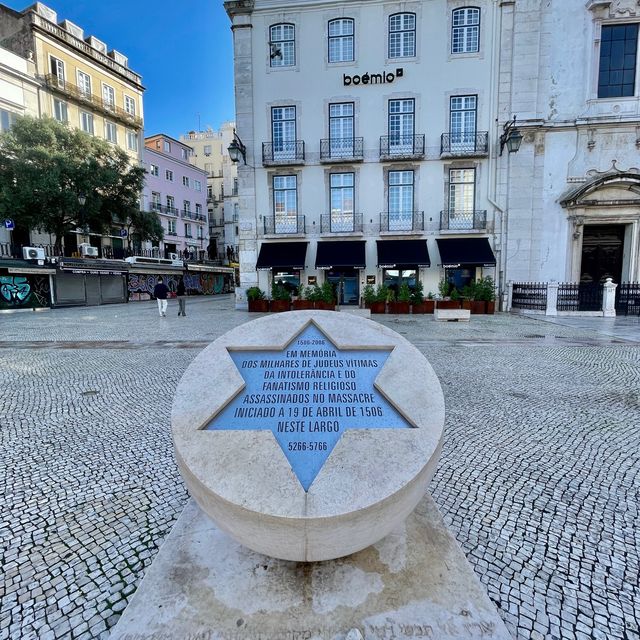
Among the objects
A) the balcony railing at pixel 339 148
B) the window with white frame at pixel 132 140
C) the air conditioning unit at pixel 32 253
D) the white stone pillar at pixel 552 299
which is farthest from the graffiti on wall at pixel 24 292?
the white stone pillar at pixel 552 299

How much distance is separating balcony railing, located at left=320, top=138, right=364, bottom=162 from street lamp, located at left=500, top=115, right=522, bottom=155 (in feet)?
23.6

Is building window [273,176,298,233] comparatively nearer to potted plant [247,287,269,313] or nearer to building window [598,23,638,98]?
potted plant [247,287,269,313]

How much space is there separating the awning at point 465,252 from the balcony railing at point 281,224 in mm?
8038

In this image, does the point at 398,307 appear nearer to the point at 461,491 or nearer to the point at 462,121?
the point at 462,121

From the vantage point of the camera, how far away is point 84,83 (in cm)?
3017

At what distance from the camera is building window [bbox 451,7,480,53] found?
61.4 ft

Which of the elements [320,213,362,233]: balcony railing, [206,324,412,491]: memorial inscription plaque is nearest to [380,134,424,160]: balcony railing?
[320,213,362,233]: balcony railing

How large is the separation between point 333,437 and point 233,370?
0.86 meters

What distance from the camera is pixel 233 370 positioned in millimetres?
2594

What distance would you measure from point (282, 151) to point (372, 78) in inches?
240

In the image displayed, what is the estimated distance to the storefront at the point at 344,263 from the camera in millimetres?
19767

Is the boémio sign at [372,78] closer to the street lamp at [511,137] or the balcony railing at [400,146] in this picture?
the balcony railing at [400,146]

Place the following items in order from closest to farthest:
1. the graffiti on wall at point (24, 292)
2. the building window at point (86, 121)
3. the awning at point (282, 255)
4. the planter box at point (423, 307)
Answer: the planter box at point (423, 307), the awning at point (282, 255), the graffiti on wall at point (24, 292), the building window at point (86, 121)

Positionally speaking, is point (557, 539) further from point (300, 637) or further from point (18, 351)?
point (18, 351)
